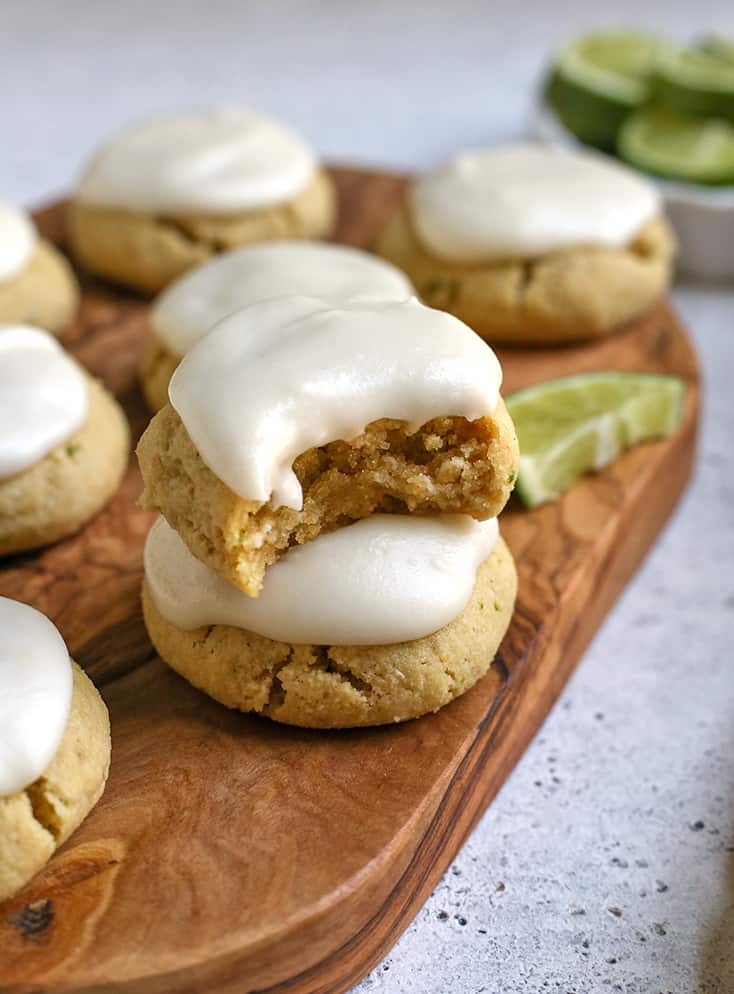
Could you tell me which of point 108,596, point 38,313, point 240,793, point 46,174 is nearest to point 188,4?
point 46,174

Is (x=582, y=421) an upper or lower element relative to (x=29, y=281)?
upper

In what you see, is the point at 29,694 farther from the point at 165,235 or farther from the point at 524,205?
the point at 524,205

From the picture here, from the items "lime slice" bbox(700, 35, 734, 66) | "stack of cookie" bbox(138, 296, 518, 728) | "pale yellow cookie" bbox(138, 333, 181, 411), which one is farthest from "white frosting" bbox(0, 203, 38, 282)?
"lime slice" bbox(700, 35, 734, 66)

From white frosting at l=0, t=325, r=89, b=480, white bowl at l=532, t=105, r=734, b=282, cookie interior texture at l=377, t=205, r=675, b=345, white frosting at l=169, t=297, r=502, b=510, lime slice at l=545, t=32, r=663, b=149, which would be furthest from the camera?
lime slice at l=545, t=32, r=663, b=149

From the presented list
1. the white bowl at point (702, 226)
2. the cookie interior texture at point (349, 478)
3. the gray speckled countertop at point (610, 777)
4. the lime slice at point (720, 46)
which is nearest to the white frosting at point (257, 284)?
the cookie interior texture at point (349, 478)

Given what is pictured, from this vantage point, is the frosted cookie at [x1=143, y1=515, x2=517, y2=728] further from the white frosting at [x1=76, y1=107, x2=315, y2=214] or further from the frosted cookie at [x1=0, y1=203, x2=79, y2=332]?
the white frosting at [x1=76, y1=107, x2=315, y2=214]

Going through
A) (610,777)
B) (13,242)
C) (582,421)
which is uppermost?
(582,421)

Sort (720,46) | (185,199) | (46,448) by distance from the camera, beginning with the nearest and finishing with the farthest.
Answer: (46,448), (185,199), (720,46)

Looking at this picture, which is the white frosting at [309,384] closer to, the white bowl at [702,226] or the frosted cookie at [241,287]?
the frosted cookie at [241,287]

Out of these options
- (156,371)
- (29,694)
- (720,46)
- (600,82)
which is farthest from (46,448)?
(720,46)
